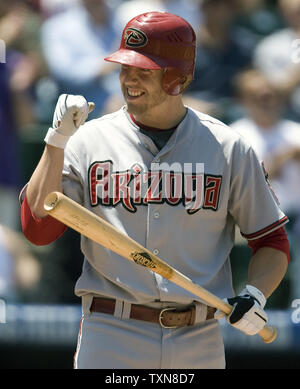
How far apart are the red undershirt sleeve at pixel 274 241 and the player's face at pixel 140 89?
67 cm

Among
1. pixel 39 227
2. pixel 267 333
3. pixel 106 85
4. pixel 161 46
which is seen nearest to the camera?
pixel 39 227

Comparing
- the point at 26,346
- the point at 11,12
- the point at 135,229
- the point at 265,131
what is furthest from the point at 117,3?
the point at 135,229

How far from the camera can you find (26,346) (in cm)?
492

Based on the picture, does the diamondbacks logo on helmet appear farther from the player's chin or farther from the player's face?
the player's chin

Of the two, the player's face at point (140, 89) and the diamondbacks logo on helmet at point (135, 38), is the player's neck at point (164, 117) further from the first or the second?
the diamondbacks logo on helmet at point (135, 38)

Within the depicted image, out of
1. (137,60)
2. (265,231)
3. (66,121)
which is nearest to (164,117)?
(137,60)

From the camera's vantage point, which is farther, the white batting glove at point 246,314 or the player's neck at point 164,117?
the player's neck at point 164,117

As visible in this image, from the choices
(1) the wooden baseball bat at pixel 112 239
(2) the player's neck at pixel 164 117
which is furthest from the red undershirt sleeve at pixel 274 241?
(2) the player's neck at pixel 164 117

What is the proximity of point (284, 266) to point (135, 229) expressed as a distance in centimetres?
61

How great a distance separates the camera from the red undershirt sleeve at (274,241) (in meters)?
3.04

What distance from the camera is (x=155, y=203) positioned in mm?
2859

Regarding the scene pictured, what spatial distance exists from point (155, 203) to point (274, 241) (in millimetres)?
516

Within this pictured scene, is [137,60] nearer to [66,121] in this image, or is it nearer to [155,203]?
[66,121]
